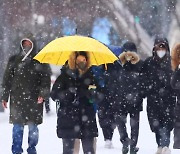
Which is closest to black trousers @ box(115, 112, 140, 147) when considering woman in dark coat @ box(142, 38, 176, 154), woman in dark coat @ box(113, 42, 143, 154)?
woman in dark coat @ box(113, 42, 143, 154)

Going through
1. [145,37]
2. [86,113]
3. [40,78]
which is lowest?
[86,113]

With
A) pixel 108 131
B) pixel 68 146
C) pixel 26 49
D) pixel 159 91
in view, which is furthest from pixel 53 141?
pixel 68 146

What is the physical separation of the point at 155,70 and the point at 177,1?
74.1ft

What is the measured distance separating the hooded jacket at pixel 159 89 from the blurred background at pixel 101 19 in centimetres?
1904

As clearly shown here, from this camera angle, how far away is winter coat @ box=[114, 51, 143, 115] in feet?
28.7

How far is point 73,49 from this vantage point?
6.39 m

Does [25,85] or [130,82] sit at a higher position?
[130,82]

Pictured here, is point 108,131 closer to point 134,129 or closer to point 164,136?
point 134,129

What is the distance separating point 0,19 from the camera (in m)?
14.5

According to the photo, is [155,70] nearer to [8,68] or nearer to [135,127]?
[135,127]

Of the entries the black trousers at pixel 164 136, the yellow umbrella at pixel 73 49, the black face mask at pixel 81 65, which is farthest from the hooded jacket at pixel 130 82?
the black face mask at pixel 81 65

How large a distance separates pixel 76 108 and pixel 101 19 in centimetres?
2402

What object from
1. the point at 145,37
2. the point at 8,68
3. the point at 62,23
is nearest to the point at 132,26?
the point at 145,37

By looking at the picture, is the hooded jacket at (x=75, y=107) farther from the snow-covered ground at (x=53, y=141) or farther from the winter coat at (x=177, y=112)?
the snow-covered ground at (x=53, y=141)
